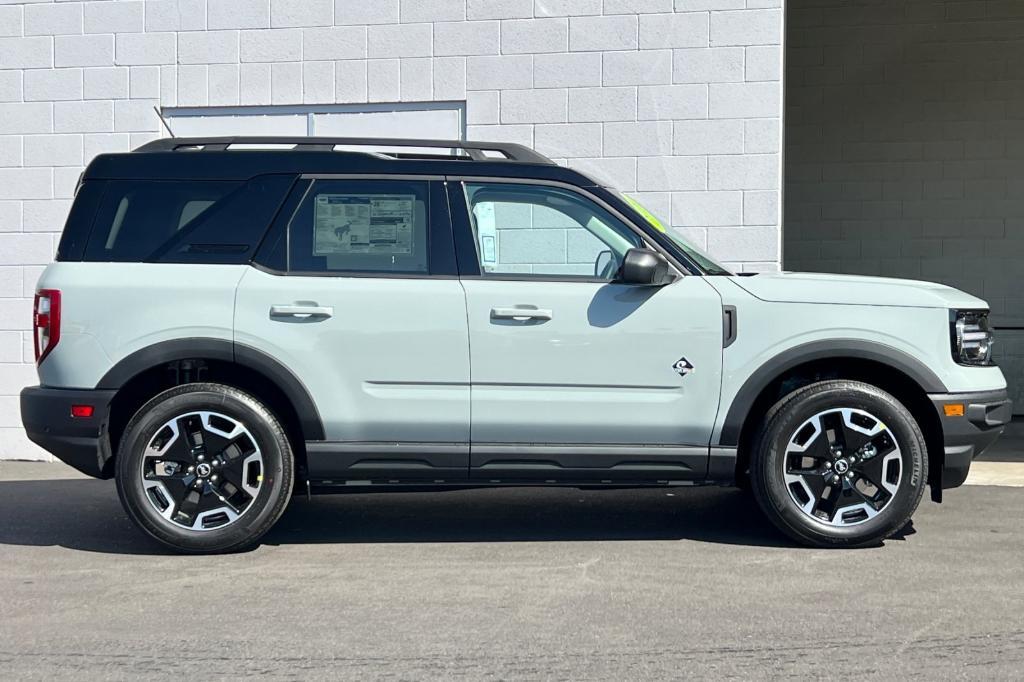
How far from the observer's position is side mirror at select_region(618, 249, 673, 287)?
19.1ft

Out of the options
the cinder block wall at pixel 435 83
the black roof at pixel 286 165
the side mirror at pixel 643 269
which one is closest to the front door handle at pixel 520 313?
the side mirror at pixel 643 269

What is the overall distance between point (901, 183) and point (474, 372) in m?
8.01

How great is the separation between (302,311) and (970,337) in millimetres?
3254

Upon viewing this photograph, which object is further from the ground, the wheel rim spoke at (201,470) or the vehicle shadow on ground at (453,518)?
the wheel rim spoke at (201,470)

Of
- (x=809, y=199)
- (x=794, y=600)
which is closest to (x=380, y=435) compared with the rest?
(x=794, y=600)

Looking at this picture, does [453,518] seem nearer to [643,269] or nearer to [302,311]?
[302,311]

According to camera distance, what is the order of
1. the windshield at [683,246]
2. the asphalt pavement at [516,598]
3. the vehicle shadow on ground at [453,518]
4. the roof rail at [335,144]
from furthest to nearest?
the vehicle shadow on ground at [453,518] → the roof rail at [335,144] → the windshield at [683,246] → the asphalt pavement at [516,598]

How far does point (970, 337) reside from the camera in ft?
19.9

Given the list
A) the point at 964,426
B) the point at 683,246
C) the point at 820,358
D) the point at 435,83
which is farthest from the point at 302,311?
the point at 435,83

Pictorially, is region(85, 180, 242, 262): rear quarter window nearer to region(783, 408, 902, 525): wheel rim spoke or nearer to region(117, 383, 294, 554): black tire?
region(117, 383, 294, 554): black tire

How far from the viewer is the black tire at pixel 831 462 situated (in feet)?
19.5

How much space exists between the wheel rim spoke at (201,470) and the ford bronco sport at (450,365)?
1 cm

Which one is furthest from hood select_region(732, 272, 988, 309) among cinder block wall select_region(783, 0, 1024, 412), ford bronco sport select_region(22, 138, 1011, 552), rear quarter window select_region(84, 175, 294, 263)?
cinder block wall select_region(783, 0, 1024, 412)

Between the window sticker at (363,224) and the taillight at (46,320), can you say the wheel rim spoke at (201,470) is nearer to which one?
the taillight at (46,320)
